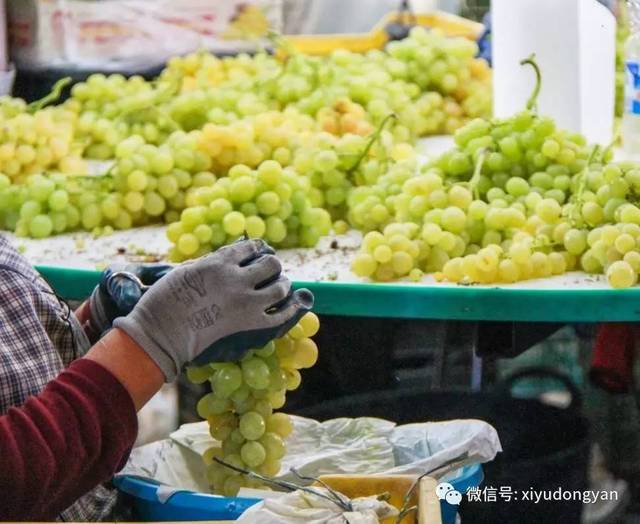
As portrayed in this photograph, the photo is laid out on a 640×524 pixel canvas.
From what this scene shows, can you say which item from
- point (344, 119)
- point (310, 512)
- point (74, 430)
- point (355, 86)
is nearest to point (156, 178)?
point (344, 119)

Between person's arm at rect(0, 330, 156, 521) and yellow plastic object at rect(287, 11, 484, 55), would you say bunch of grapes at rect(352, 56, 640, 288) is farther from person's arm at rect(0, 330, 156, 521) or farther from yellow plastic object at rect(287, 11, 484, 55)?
yellow plastic object at rect(287, 11, 484, 55)

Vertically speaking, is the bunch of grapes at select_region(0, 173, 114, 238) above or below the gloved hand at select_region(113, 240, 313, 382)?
below

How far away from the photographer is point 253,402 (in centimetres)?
152

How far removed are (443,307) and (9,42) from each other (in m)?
1.70

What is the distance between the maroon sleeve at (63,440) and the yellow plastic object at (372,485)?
0.24 meters

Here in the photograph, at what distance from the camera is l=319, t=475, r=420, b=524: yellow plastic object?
4.36 ft

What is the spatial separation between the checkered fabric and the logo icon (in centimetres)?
45

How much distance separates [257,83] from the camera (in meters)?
2.69

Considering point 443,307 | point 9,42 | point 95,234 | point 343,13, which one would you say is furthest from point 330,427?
point 343,13

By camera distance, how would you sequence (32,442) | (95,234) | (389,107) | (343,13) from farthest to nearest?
(343,13) → (389,107) → (95,234) → (32,442)

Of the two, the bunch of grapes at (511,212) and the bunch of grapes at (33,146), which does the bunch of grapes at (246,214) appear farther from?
the bunch of grapes at (33,146)

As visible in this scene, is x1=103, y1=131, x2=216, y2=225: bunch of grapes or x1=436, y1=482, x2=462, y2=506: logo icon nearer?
x1=436, y1=482, x2=462, y2=506: logo icon

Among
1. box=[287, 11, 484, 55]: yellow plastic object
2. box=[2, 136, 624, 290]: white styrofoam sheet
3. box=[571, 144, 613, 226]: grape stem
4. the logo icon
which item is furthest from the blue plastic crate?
box=[287, 11, 484, 55]: yellow plastic object

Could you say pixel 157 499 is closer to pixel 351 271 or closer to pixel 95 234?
pixel 351 271
